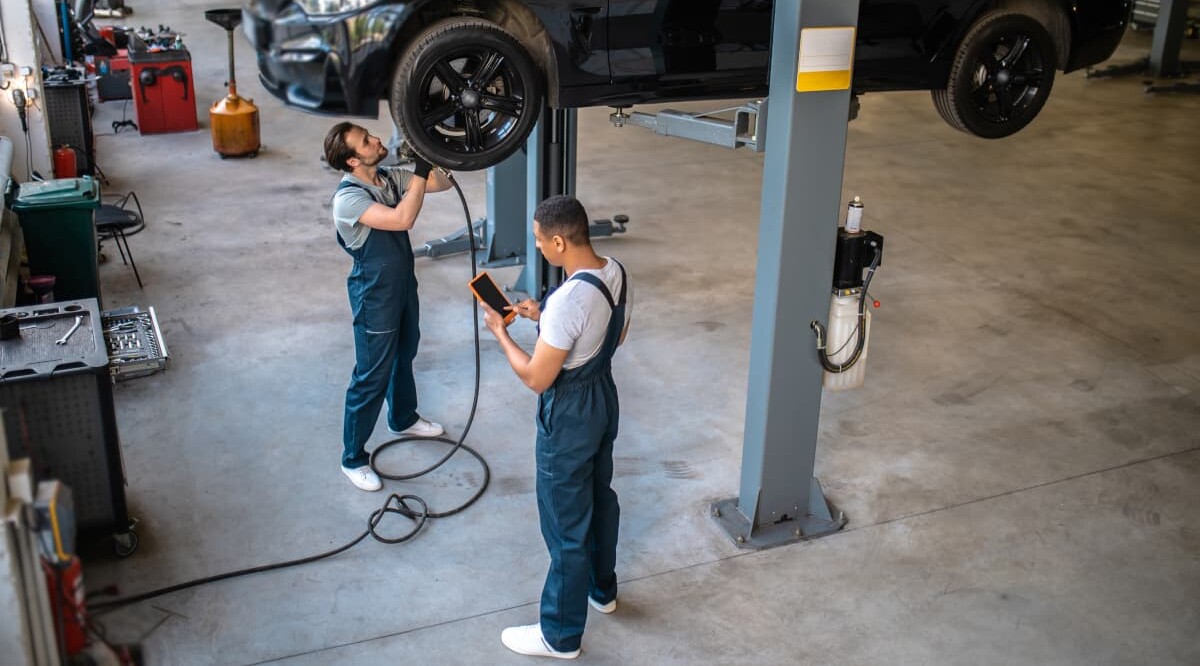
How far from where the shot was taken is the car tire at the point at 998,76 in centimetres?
474

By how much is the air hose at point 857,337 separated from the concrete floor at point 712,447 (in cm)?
73

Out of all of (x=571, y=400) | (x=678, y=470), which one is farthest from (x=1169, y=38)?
(x=571, y=400)

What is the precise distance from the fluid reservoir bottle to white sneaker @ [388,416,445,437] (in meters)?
1.90

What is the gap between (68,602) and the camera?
2.14 meters

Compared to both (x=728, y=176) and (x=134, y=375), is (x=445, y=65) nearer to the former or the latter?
(x=134, y=375)

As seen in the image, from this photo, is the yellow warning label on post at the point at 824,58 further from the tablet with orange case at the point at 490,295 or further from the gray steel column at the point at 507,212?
the gray steel column at the point at 507,212

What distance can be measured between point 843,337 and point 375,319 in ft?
6.33

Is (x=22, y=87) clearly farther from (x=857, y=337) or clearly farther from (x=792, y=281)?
(x=857, y=337)

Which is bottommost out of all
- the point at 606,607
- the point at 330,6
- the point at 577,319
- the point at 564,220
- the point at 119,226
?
the point at 606,607

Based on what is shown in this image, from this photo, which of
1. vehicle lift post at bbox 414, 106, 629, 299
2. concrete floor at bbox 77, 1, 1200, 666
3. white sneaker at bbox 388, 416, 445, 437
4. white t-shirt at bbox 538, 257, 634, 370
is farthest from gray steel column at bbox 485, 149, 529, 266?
white t-shirt at bbox 538, 257, 634, 370

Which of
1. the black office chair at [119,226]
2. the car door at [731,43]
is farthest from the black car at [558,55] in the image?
the black office chair at [119,226]

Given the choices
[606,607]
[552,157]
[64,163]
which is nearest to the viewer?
[606,607]

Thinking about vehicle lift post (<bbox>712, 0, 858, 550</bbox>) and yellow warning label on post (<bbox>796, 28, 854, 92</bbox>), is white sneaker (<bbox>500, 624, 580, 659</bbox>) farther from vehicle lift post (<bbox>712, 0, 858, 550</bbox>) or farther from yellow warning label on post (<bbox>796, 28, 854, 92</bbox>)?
yellow warning label on post (<bbox>796, 28, 854, 92</bbox>)

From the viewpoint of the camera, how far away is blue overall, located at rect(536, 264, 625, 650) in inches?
140
